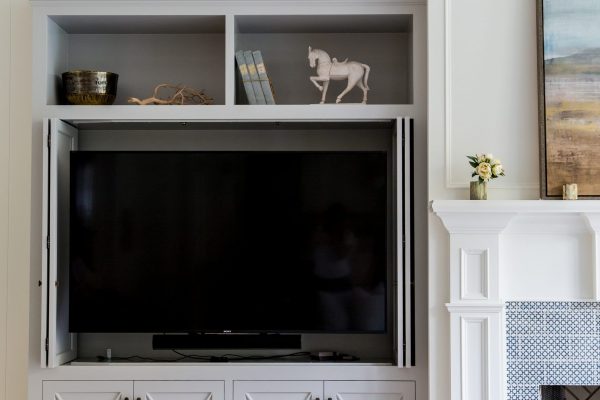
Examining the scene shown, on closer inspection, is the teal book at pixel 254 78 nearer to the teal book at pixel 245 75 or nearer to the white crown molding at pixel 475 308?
the teal book at pixel 245 75

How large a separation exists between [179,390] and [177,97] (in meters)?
1.36

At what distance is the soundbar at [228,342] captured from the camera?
3.50 meters

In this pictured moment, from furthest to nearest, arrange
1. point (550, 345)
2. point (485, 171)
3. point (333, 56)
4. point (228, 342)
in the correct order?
1. point (333, 56)
2. point (228, 342)
3. point (550, 345)
4. point (485, 171)

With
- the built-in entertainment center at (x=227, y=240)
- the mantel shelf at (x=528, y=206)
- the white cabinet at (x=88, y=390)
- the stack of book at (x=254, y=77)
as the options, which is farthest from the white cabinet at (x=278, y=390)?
the stack of book at (x=254, y=77)

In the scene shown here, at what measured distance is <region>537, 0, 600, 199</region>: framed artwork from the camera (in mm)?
3156

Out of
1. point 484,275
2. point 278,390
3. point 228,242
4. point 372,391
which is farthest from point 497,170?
point 278,390

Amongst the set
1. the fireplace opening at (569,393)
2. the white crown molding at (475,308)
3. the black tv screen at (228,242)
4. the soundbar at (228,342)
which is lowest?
the fireplace opening at (569,393)

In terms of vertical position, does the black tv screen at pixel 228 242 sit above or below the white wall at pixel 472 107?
below

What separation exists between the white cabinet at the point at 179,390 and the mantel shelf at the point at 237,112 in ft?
3.84

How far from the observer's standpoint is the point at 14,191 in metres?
3.61

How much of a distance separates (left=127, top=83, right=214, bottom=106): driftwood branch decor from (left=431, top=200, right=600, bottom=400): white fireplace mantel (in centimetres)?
124

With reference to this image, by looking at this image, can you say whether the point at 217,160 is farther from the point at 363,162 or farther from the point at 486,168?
the point at 486,168

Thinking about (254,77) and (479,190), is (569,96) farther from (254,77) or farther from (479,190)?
(254,77)

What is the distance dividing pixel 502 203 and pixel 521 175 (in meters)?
0.20
